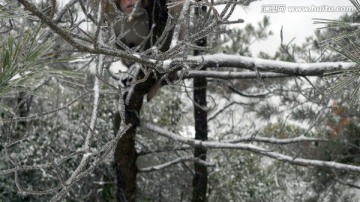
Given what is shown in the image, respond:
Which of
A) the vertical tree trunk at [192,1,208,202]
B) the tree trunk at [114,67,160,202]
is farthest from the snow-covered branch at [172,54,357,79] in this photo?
the vertical tree trunk at [192,1,208,202]

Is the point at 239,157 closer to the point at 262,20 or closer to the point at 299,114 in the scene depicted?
the point at 299,114

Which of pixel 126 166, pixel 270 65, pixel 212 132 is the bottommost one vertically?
pixel 126 166

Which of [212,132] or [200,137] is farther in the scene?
[212,132]

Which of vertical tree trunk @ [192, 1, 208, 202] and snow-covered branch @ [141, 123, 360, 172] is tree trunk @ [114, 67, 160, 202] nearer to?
snow-covered branch @ [141, 123, 360, 172]

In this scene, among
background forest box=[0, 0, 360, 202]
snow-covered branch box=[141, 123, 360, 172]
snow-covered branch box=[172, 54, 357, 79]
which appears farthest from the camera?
background forest box=[0, 0, 360, 202]

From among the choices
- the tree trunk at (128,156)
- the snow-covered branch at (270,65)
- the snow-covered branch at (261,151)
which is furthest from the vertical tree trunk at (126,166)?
the snow-covered branch at (270,65)

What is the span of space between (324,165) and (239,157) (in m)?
2.82

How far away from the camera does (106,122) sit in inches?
223

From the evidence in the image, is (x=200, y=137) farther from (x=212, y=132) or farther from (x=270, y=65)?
(x=212, y=132)

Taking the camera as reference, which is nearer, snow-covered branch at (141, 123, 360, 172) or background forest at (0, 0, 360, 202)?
snow-covered branch at (141, 123, 360, 172)

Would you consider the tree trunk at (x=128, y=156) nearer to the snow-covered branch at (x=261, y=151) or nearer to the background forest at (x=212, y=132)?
the background forest at (x=212, y=132)

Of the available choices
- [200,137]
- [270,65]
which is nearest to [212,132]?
[200,137]

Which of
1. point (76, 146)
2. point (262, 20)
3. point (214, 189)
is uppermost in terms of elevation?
point (262, 20)

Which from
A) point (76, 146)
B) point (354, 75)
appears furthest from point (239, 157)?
point (354, 75)
